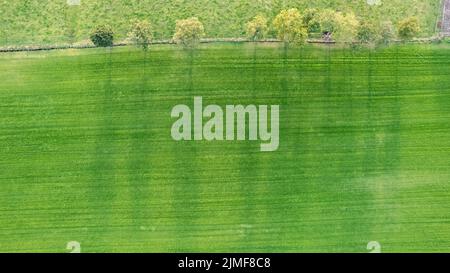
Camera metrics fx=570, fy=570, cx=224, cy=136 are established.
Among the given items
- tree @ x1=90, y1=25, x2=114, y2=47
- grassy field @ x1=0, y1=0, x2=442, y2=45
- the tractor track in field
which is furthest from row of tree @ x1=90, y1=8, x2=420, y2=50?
the tractor track in field

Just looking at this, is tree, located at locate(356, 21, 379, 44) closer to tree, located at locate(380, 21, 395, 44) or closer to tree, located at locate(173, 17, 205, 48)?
tree, located at locate(380, 21, 395, 44)

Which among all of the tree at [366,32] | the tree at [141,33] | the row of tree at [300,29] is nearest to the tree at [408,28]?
the row of tree at [300,29]

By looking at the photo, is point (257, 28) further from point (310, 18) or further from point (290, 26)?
point (310, 18)

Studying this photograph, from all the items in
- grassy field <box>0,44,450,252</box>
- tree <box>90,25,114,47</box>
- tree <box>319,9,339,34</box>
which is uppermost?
tree <box>319,9,339,34</box>

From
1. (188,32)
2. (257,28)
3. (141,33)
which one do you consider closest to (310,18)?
(257,28)

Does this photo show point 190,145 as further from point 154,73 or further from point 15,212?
point 15,212

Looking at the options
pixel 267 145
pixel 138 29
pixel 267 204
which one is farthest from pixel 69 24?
pixel 267 204

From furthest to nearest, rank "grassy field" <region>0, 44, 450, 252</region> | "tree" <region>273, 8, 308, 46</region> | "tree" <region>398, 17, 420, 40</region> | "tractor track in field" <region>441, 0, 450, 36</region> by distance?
"tractor track in field" <region>441, 0, 450, 36</region>, "grassy field" <region>0, 44, 450, 252</region>, "tree" <region>398, 17, 420, 40</region>, "tree" <region>273, 8, 308, 46</region>
